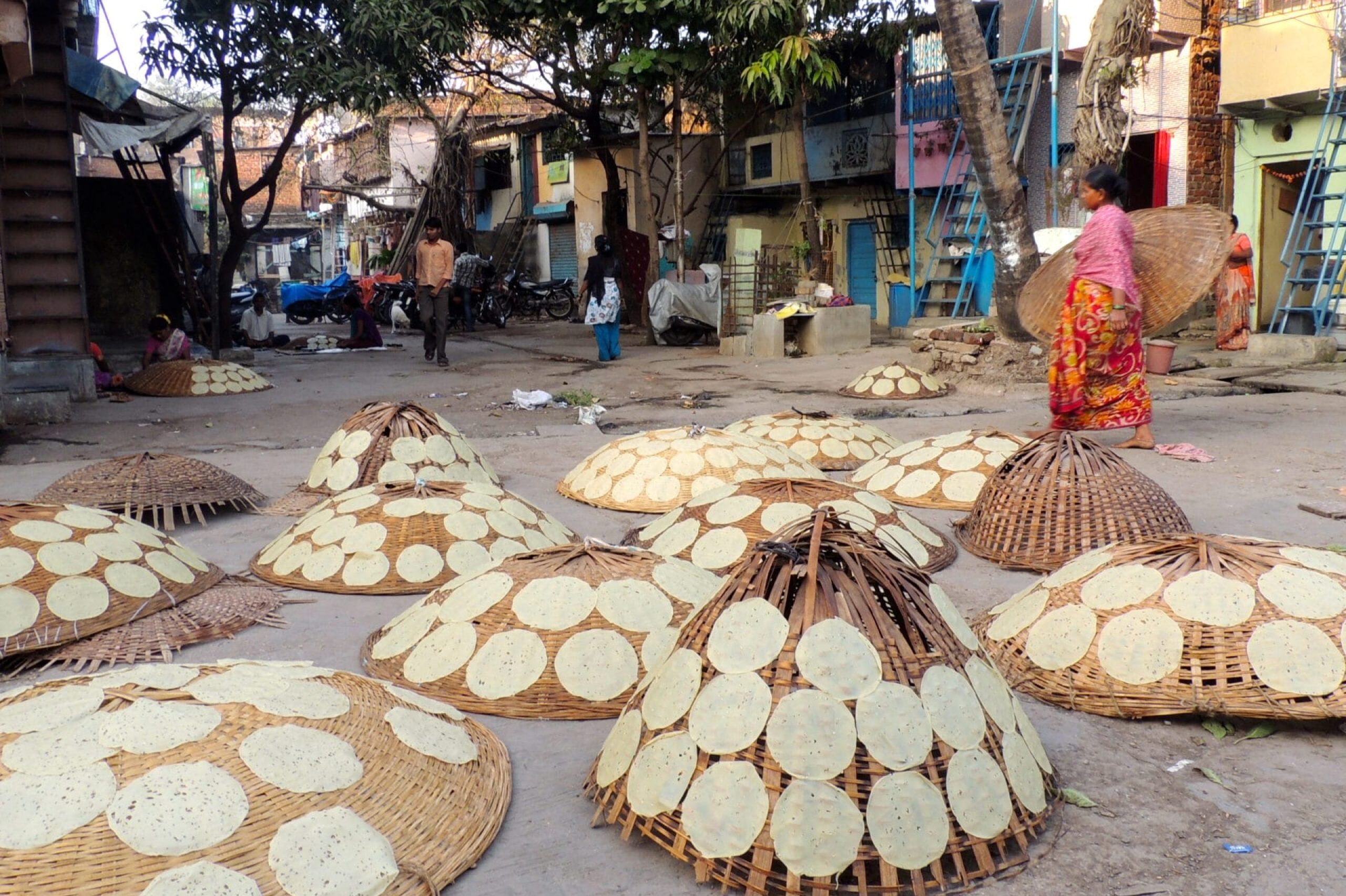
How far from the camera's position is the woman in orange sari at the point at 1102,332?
6.11 m

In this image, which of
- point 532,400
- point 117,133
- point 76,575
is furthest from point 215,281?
point 76,575

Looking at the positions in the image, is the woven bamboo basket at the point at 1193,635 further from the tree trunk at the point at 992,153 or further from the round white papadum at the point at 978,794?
the tree trunk at the point at 992,153

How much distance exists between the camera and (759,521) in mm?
4047

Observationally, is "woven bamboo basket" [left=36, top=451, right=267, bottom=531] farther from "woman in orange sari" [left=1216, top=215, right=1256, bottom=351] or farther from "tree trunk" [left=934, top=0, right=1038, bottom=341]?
"woman in orange sari" [left=1216, top=215, right=1256, bottom=351]

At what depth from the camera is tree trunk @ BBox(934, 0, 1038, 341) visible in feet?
27.9

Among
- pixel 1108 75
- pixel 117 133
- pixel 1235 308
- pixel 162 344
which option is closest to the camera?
pixel 1108 75

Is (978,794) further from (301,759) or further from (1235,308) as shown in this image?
(1235,308)

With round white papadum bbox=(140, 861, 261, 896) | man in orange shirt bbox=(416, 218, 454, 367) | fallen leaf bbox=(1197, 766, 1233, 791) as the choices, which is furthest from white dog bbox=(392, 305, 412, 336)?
round white papadum bbox=(140, 861, 261, 896)

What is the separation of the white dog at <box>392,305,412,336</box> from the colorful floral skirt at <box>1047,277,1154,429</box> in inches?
680

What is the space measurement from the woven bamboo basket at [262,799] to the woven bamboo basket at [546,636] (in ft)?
1.54

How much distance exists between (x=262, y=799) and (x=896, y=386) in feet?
26.8

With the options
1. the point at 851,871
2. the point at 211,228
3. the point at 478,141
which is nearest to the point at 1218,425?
the point at 851,871

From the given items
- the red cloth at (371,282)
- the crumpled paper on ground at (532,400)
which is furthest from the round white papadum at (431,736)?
the red cloth at (371,282)

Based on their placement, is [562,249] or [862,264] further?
[562,249]
